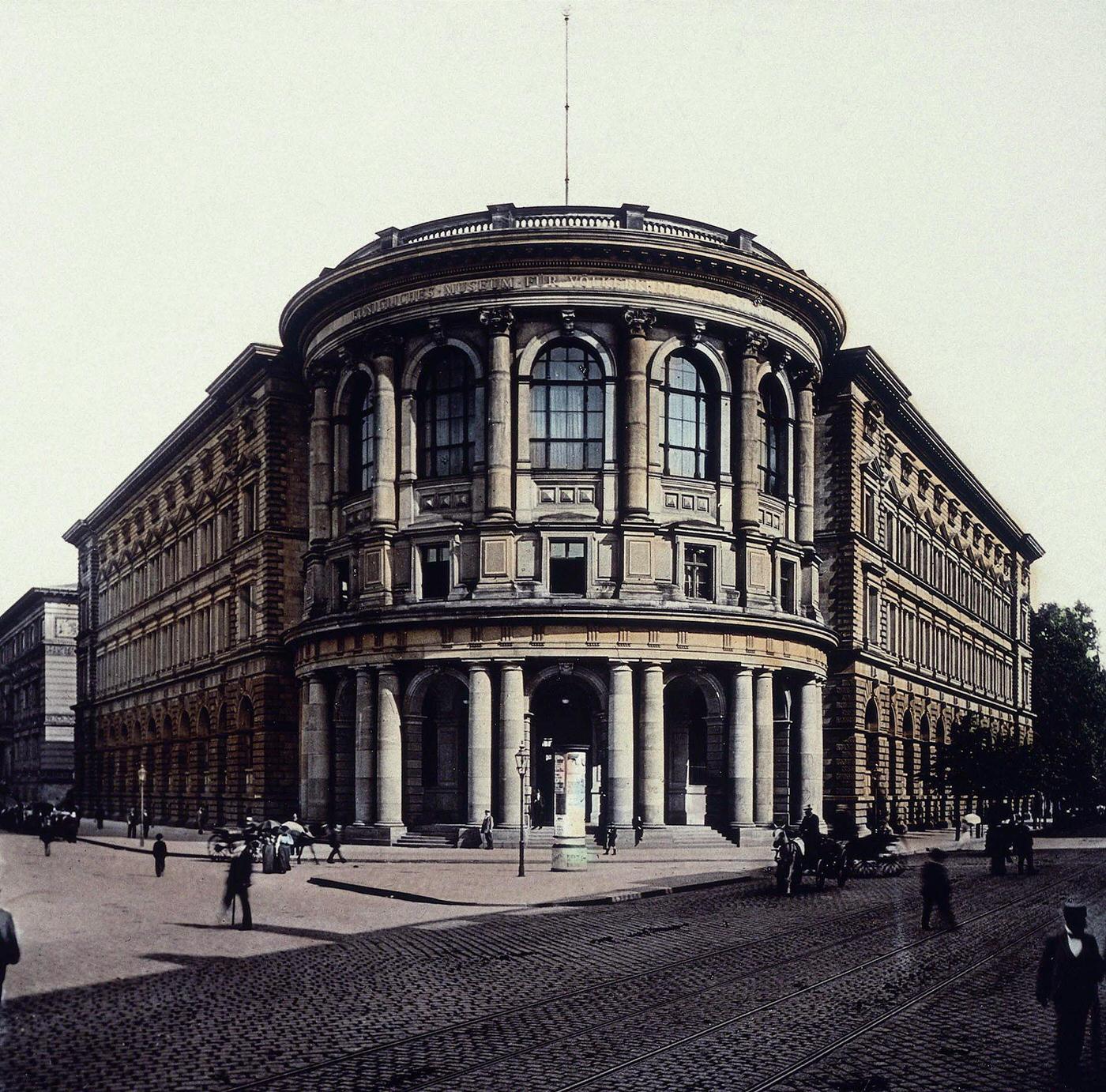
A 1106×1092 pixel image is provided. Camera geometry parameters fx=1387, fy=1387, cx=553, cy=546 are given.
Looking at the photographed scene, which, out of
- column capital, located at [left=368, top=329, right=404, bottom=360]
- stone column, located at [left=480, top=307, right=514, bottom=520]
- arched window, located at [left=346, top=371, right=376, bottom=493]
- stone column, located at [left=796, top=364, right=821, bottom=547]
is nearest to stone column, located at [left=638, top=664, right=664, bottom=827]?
stone column, located at [left=480, top=307, right=514, bottom=520]

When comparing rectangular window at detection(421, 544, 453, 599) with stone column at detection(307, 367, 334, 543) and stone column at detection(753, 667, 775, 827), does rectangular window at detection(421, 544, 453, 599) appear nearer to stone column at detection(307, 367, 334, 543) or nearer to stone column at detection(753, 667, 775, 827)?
stone column at detection(307, 367, 334, 543)

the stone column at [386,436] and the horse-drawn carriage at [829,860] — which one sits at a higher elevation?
the stone column at [386,436]

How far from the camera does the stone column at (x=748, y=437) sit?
50.1 m

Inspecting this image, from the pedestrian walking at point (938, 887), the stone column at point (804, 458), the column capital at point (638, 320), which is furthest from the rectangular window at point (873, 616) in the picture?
the pedestrian walking at point (938, 887)

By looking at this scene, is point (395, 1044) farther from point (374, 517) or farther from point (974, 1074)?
point (374, 517)

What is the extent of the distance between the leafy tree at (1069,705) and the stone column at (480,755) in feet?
103

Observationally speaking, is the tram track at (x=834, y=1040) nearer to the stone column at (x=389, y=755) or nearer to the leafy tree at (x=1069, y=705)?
the stone column at (x=389, y=755)

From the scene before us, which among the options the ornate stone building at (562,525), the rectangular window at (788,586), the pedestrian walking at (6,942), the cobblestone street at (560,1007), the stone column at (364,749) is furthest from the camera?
the rectangular window at (788,586)

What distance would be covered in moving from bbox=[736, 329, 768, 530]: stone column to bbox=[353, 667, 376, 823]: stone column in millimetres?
14694

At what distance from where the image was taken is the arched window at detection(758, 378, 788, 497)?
2088 inches

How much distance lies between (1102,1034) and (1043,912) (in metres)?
12.8

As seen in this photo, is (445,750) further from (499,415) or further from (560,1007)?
(560,1007)

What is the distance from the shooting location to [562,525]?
47906 millimetres

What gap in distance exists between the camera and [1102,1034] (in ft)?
49.0
